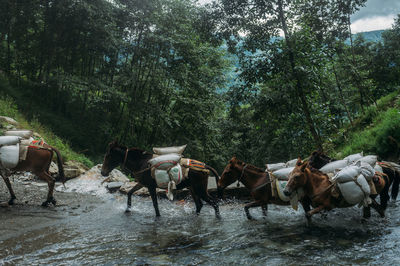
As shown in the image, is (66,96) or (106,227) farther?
(66,96)

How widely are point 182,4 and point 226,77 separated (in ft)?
28.2

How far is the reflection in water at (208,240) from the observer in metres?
4.70

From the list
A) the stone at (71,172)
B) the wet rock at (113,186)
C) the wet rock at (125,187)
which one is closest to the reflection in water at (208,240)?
the wet rock at (125,187)

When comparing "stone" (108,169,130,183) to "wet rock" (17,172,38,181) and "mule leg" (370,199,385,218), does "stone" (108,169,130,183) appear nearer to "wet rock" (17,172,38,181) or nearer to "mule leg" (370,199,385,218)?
"wet rock" (17,172,38,181)

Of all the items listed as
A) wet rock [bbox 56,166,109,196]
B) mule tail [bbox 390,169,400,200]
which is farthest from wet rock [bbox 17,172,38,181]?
mule tail [bbox 390,169,400,200]

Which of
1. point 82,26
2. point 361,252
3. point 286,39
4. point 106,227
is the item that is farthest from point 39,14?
point 361,252

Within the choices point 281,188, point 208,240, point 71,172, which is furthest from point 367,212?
point 71,172

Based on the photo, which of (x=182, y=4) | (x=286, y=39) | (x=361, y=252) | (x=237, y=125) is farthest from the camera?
(x=182, y=4)

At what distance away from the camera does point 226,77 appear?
90.4ft

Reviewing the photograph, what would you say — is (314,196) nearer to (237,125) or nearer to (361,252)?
(361,252)

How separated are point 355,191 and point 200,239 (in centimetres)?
345

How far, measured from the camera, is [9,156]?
24.9ft

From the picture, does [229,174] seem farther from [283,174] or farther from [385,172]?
[385,172]

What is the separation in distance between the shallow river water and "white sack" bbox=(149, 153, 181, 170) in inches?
58.8
